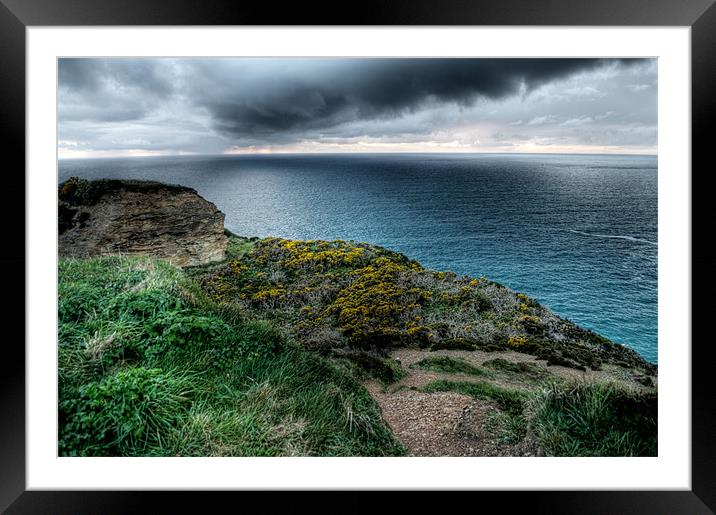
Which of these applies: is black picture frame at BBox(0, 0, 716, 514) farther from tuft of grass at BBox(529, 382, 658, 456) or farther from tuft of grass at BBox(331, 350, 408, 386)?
tuft of grass at BBox(331, 350, 408, 386)

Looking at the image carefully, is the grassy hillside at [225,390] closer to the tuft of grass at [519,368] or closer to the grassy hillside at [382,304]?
the tuft of grass at [519,368]

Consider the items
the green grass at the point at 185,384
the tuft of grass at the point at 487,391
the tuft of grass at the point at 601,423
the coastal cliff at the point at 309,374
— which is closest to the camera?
the green grass at the point at 185,384

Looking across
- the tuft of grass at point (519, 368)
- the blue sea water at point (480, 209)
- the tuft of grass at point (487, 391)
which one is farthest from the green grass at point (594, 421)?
the blue sea water at point (480, 209)

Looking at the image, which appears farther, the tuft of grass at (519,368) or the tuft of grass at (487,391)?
the tuft of grass at (519,368)

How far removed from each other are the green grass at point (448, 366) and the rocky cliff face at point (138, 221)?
182 inches

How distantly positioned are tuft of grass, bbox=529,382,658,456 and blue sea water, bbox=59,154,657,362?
516 centimetres

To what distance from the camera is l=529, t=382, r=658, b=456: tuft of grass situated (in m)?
3.11

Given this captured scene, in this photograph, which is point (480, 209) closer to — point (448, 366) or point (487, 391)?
point (448, 366)

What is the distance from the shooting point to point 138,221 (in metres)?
7.80

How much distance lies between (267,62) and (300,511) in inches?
384

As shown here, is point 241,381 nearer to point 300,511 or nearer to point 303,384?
point 303,384
